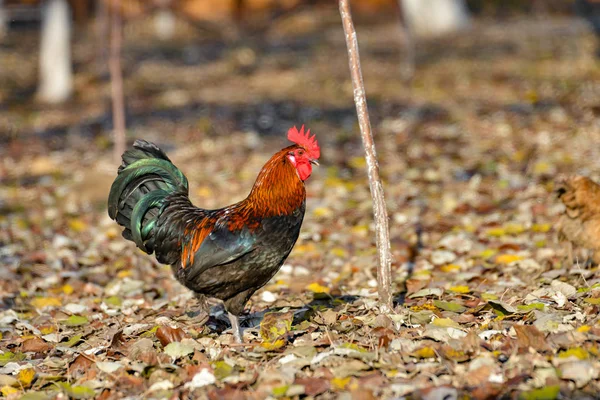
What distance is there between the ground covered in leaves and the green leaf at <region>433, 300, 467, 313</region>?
0.01m

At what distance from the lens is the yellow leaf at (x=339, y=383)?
4098 mm

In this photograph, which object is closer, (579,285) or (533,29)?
(579,285)

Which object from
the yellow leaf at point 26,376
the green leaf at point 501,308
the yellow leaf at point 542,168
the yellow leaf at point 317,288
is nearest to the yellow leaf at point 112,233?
the yellow leaf at point 317,288

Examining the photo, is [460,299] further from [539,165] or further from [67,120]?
[67,120]

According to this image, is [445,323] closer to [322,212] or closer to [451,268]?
[451,268]

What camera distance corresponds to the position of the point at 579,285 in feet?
18.5

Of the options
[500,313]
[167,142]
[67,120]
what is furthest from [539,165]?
[67,120]

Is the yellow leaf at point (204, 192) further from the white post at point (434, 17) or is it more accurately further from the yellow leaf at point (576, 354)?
the white post at point (434, 17)

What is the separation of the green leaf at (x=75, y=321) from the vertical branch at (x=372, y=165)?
235 cm

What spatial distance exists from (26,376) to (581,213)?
4.23 meters

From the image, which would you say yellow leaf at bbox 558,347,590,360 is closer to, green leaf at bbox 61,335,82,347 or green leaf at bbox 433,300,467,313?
green leaf at bbox 433,300,467,313

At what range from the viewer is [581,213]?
6016 millimetres

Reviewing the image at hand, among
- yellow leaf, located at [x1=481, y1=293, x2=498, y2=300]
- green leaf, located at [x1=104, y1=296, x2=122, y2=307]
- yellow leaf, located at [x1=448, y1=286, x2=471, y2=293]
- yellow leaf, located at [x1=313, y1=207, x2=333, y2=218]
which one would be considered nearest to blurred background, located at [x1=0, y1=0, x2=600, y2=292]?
yellow leaf, located at [x1=313, y1=207, x2=333, y2=218]

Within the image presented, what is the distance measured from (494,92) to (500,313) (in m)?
9.72
